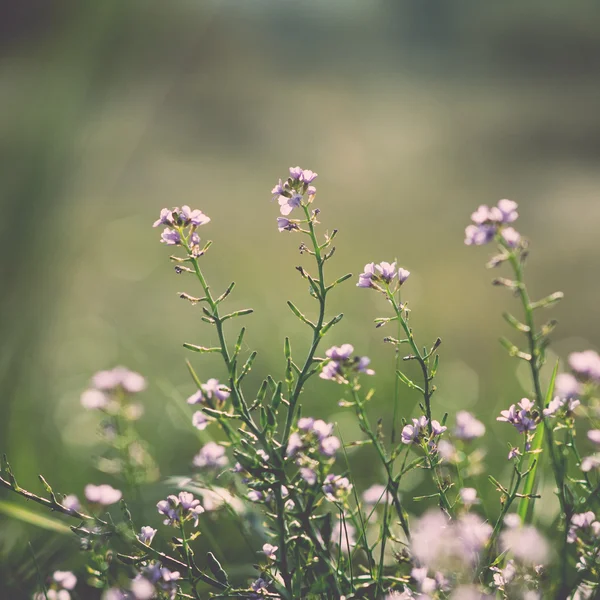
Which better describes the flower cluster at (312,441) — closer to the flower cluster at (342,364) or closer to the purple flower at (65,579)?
the flower cluster at (342,364)

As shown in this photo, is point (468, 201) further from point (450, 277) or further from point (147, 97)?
point (147, 97)

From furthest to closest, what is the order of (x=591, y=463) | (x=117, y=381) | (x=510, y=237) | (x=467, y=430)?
(x=117, y=381) → (x=467, y=430) → (x=591, y=463) → (x=510, y=237)

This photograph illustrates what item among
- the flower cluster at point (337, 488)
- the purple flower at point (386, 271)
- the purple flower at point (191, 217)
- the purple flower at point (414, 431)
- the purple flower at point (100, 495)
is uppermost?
the purple flower at point (386, 271)

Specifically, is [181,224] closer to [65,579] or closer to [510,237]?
[510,237]

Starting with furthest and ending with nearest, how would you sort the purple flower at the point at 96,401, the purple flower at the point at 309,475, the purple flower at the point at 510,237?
the purple flower at the point at 96,401 → the purple flower at the point at 309,475 → the purple flower at the point at 510,237

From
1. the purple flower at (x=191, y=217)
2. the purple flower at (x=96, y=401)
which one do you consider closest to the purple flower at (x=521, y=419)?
the purple flower at (x=191, y=217)

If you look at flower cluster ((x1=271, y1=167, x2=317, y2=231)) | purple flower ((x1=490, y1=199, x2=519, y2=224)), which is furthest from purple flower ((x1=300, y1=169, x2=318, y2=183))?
purple flower ((x1=490, y1=199, x2=519, y2=224))

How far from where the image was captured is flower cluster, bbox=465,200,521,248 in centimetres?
66

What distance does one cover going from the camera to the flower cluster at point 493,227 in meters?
0.66

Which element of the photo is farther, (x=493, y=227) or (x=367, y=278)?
(x=367, y=278)

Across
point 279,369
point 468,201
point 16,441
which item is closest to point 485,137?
point 468,201

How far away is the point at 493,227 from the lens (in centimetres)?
67

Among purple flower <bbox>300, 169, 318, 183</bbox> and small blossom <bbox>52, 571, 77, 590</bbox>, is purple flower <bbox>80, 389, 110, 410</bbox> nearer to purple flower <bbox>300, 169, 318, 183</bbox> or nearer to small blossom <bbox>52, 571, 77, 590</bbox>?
small blossom <bbox>52, 571, 77, 590</bbox>

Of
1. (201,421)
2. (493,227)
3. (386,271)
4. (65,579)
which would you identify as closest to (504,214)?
(493,227)
